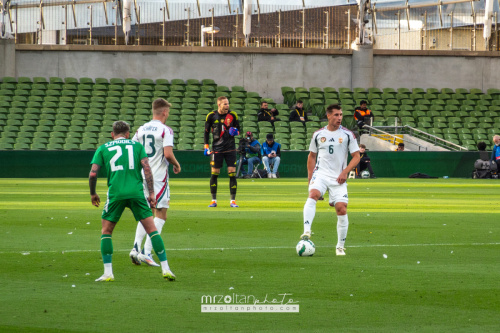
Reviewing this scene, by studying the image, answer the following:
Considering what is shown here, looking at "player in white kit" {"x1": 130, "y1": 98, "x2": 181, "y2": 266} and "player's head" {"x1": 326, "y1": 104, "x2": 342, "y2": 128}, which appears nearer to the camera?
"player in white kit" {"x1": 130, "y1": 98, "x2": 181, "y2": 266}

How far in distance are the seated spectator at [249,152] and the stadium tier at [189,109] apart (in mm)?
2914

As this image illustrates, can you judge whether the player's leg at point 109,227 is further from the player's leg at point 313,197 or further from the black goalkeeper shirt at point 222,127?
the black goalkeeper shirt at point 222,127

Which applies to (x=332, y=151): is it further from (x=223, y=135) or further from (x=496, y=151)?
(x=496, y=151)

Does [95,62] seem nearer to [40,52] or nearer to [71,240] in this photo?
[40,52]

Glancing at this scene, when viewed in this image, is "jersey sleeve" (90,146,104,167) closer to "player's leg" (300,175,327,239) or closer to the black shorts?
"player's leg" (300,175,327,239)

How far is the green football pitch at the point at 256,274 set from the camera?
19.9ft

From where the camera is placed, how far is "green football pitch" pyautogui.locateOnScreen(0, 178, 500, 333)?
6.05 m

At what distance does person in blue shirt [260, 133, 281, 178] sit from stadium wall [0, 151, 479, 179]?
79 centimetres

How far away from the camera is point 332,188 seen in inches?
395

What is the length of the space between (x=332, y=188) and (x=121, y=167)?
10.6ft

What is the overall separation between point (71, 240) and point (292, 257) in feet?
11.1

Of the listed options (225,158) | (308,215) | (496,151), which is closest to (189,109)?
(496,151)

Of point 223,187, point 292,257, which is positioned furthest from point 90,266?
point 223,187

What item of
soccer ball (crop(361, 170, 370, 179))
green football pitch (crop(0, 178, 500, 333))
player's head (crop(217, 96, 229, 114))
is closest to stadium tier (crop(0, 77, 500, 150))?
soccer ball (crop(361, 170, 370, 179))
